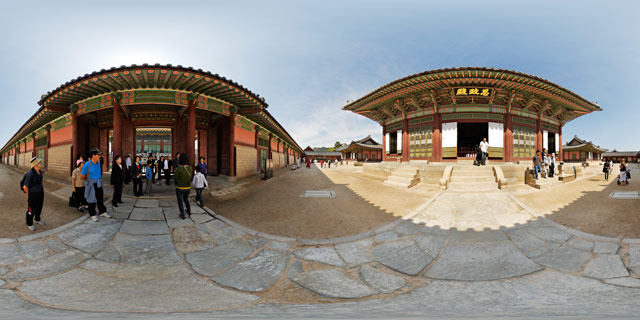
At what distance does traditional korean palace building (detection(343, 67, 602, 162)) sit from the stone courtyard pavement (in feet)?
23.4

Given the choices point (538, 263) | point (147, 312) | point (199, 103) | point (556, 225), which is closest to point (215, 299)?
point (147, 312)

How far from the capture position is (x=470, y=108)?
1093cm

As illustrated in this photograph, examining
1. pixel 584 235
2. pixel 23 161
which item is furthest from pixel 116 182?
pixel 23 161

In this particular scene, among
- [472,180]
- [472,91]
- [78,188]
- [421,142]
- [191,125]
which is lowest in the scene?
[472,180]

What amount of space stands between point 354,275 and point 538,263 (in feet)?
8.75

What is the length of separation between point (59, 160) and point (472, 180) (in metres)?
17.6

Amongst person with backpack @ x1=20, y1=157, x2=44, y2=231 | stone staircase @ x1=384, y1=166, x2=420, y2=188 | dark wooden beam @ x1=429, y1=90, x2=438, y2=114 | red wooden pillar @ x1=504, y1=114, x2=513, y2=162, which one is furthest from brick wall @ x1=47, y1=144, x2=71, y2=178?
red wooden pillar @ x1=504, y1=114, x2=513, y2=162

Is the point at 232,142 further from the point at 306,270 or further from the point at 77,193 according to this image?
the point at 306,270

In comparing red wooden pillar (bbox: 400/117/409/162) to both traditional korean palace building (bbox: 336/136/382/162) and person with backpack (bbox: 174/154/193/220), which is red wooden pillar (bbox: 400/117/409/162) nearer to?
person with backpack (bbox: 174/154/193/220)

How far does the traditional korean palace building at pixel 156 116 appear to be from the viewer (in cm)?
729

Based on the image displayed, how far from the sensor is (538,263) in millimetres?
3346

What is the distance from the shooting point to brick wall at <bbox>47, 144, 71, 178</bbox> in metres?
10.3

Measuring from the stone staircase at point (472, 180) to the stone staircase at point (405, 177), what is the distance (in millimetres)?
1165

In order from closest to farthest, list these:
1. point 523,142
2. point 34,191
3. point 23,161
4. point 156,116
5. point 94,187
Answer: point 34,191 → point 94,187 → point 156,116 → point 523,142 → point 23,161
